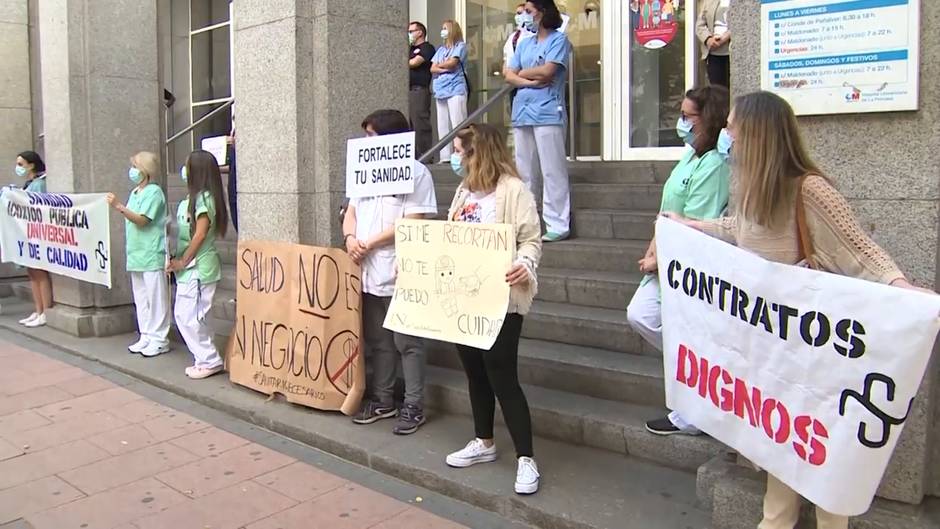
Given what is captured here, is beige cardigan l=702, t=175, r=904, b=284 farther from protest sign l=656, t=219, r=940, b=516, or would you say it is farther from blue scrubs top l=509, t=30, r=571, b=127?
blue scrubs top l=509, t=30, r=571, b=127

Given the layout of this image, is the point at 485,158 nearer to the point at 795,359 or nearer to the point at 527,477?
the point at 527,477

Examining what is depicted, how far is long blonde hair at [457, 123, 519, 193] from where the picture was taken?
4.25 m

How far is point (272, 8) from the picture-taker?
580 cm

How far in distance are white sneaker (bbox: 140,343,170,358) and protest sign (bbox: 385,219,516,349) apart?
140 inches

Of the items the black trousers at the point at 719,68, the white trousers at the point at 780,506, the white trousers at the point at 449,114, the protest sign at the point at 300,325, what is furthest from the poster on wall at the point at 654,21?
the white trousers at the point at 780,506

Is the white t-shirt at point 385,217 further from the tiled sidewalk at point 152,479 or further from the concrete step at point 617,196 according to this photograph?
the concrete step at point 617,196

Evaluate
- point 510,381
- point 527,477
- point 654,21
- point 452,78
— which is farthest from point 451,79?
point 527,477

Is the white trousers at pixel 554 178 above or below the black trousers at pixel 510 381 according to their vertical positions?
above

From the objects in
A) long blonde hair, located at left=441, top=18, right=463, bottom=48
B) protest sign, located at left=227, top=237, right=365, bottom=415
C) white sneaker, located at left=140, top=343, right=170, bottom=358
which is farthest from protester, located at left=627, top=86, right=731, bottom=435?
long blonde hair, located at left=441, top=18, right=463, bottom=48

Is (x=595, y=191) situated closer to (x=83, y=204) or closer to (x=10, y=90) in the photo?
(x=83, y=204)

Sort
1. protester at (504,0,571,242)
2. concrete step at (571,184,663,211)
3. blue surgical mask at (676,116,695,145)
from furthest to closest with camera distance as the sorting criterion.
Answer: concrete step at (571,184,663,211) < protester at (504,0,571,242) < blue surgical mask at (676,116,695,145)

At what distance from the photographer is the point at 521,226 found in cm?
414

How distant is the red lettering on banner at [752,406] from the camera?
2.77 metres

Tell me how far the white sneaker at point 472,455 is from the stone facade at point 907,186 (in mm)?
2030
